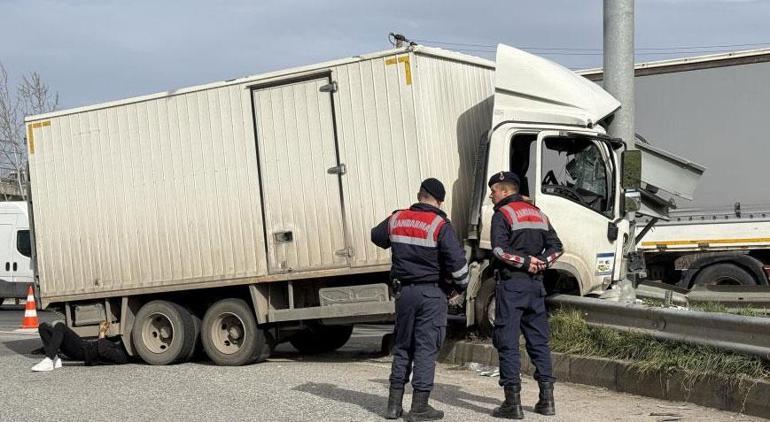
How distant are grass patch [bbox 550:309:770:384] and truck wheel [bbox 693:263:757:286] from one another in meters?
6.14

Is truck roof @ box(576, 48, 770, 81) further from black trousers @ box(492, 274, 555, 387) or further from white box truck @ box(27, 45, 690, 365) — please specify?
black trousers @ box(492, 274, 555, 387)

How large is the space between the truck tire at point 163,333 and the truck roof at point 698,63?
8.14 meters

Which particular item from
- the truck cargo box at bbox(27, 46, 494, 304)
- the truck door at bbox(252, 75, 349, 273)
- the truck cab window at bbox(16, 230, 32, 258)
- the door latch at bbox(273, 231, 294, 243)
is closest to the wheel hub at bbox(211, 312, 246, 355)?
the truck cargo box at bbox(27, 46, 494, 304)

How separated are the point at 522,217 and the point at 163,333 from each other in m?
5.57

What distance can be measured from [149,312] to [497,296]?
17.4ft

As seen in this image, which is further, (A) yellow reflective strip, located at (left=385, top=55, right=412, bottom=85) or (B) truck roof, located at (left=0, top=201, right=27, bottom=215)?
(B) truck roof, located at (left=0, top=201, right=27, bottom=215)

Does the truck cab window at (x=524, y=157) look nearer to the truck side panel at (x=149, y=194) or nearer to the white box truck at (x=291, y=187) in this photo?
the white box truck at (x=291, y=187)

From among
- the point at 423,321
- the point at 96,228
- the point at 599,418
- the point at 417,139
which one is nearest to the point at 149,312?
the point at 96,228

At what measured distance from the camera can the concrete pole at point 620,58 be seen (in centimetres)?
990

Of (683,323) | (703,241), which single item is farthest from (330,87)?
(703,241)

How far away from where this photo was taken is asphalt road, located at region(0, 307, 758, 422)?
7.41 metres

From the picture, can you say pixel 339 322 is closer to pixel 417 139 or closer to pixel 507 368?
pixel 417 139

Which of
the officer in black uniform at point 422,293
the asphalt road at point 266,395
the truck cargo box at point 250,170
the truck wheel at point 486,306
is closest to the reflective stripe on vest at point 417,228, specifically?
the officer in black uniform at point 422,293

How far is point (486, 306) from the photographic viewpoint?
33.1ft
